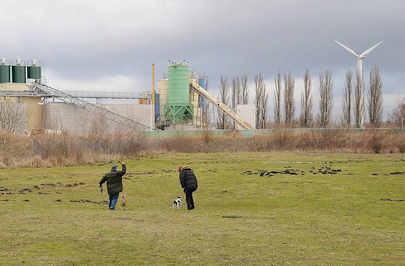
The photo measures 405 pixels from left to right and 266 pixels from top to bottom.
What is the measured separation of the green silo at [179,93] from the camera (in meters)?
87.9

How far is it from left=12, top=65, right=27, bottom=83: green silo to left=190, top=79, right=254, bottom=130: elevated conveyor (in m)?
26.1

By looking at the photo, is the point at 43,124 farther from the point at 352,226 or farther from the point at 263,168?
the point at 352,226

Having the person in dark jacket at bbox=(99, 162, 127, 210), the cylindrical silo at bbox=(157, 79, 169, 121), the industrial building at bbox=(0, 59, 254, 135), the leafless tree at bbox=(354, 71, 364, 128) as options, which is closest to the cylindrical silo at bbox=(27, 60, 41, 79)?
the industrial building at bbox=(0, 59, 254, 135)

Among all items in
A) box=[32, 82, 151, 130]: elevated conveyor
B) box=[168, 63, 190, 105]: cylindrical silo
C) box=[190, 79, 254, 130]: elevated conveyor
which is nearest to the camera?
box=[32, 82, 151, 130]: elevated conveyor

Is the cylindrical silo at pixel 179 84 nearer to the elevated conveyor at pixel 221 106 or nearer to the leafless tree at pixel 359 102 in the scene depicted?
the elevated conveyor at pixel 221 106

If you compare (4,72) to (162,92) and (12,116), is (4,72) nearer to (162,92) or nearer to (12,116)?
(12,116)

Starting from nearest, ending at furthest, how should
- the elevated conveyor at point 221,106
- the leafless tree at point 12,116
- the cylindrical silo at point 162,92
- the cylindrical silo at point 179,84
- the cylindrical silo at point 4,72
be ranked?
the leafless tree at point 12,116 < the cylindrical silo at point 4,72 < the cylindrical silo at point 179,84 < the elevated conveyor at point 221,106 < the cylindrical silo at point 162,92

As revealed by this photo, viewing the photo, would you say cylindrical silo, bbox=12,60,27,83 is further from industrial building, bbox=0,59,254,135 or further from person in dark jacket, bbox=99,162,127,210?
person in dark jacket, bbox=99,162,127,210

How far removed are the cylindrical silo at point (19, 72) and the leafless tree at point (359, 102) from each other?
51455 mm

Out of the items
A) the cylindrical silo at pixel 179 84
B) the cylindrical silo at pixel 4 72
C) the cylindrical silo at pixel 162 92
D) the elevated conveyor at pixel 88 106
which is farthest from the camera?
the cylindrical silo at pixel 162 92

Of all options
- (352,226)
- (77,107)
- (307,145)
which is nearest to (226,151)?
(307,145)

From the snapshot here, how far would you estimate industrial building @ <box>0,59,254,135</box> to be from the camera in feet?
262

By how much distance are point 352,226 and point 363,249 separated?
440 cm

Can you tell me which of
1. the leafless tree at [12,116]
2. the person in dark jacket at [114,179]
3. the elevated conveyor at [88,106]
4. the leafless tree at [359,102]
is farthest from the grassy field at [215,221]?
the leafless tree at [359,102]
